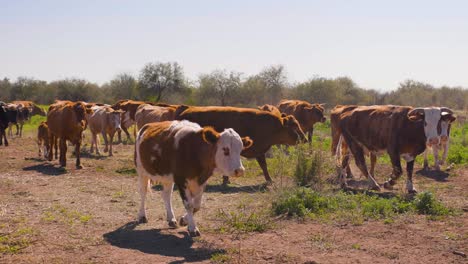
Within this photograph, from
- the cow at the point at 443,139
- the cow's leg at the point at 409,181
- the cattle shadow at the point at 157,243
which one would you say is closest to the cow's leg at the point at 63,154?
the cattle shadow at the point at 157,243

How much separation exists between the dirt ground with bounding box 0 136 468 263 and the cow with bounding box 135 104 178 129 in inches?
185

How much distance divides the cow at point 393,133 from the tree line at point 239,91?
134 feet

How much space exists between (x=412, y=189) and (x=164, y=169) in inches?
244

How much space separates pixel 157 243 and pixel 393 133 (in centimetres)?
670

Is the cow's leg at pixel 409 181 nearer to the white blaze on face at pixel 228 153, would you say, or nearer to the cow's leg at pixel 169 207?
the white blaze on face at pixel 228 153

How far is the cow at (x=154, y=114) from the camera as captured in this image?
56.3 feet

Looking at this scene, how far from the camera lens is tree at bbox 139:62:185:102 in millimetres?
60094

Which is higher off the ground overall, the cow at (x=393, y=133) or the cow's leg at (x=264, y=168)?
the cow at (x=393, y=133)

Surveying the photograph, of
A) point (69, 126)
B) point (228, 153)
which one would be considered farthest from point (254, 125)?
point (69, 126)

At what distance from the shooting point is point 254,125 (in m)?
14.0

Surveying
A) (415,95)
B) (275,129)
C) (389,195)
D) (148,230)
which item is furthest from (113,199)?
(415,95)

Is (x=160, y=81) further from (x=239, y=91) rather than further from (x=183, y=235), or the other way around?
(x=183, y=235)

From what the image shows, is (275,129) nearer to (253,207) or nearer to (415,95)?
(253,207)

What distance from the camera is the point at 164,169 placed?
884 cm
